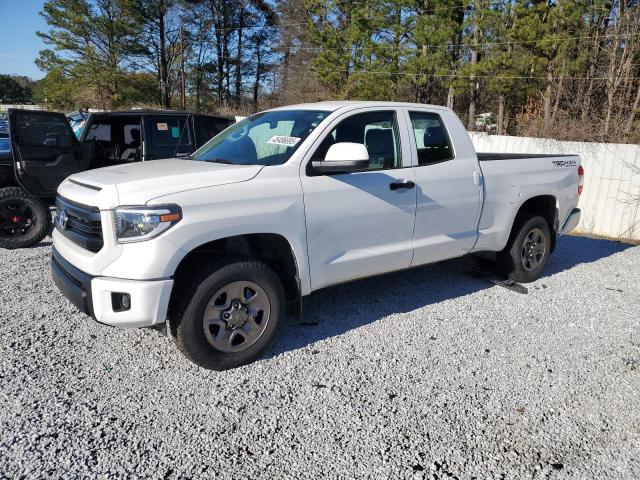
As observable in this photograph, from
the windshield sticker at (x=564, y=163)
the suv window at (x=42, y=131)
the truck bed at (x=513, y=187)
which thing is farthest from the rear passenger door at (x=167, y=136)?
the windshield sticker at (x=564, y=163)

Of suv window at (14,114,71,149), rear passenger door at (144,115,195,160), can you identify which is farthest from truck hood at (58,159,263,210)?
rear passenger door at (144,115,195,160)

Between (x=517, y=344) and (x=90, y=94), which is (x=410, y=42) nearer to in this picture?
(x=517, y=344)

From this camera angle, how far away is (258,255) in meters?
3.66

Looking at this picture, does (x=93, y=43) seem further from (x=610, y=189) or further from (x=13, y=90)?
(x=13, y=90)

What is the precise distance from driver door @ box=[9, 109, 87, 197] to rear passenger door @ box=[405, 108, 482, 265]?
493cm

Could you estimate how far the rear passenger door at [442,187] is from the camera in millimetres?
4293

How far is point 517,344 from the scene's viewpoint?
3.99m

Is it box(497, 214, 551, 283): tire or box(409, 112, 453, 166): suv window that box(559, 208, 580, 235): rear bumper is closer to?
box(497, 214, 551, 283): tire

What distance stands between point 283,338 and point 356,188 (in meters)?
1.36

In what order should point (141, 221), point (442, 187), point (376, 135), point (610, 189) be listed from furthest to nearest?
point (610, 189), point (442, 187), point (376, 135), point (141, 221)

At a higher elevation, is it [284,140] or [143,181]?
[284,140]

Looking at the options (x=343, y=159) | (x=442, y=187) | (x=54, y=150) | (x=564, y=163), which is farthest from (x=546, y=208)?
(x=54, y=150)

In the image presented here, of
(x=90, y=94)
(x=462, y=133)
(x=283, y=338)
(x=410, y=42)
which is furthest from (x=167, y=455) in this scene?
(x=90, y=94)

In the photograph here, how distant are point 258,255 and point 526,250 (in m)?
3.40
